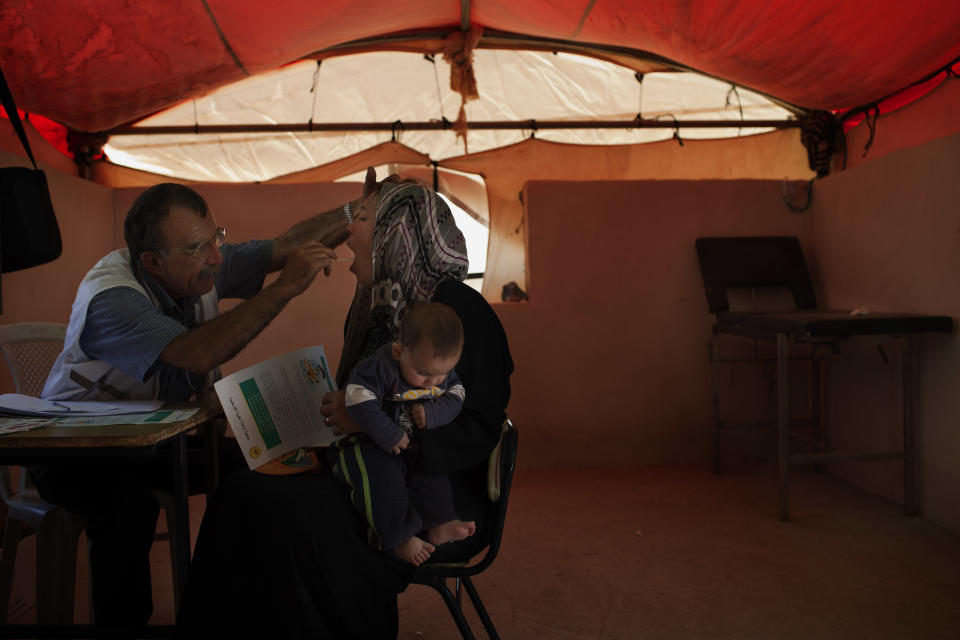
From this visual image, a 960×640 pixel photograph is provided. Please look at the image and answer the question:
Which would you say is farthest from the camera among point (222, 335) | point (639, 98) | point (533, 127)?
point (639, 98)

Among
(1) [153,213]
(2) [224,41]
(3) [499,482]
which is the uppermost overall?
(2) [224,41]

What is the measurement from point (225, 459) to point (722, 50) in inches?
113

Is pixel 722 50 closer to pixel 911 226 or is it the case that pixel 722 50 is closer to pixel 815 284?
pixel 911 226

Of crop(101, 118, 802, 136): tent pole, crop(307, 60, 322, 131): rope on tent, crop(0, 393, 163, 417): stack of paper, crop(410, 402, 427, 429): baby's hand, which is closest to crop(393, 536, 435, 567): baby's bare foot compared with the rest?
crop(410, 402, 427, 429): baby's hand

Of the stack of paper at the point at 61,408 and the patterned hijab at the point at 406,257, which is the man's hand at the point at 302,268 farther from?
the stack of paper at the point at 61,408

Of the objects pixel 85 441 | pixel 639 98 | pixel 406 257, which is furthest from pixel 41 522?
pixel 639 98

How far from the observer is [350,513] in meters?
1.54

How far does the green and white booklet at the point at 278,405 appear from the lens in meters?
1.59

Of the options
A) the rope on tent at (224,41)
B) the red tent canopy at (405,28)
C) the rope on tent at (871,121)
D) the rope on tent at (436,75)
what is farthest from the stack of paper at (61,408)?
the rope on tent at (871,121)

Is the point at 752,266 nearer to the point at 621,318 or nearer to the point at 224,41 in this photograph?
the point at 621,318

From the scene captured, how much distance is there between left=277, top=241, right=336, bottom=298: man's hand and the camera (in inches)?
76.5

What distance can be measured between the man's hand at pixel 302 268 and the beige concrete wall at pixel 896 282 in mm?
2703

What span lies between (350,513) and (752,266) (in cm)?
323

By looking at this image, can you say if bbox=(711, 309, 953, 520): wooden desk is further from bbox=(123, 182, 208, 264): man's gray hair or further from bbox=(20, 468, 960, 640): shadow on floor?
bbox=(123, 182, 208, 264): man's gray hair
